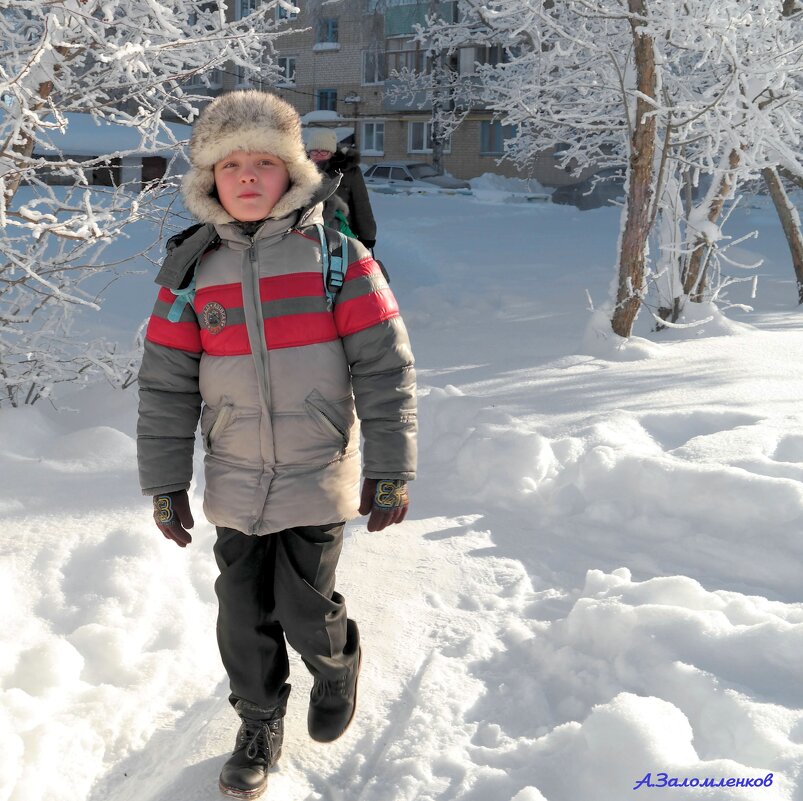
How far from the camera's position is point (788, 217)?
10.9m

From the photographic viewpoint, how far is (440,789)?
96.7 inches

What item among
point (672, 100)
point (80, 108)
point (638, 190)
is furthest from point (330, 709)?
point (672, 100)

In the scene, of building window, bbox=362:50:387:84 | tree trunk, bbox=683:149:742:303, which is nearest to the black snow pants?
tree trunk, bbox=683:149:742:303

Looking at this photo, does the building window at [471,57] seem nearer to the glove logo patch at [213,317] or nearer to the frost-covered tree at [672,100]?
the frost-covered tree at [672,100]

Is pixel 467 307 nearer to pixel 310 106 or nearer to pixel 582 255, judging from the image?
pixel 582 255

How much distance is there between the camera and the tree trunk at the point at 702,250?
28.5 feet

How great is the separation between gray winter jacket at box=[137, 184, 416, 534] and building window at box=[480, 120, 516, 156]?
34.1m

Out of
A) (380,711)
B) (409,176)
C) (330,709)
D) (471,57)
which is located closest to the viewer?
(330,709)

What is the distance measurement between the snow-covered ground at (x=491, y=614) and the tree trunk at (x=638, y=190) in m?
1.90

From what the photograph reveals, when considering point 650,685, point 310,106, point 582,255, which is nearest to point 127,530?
point 650,685

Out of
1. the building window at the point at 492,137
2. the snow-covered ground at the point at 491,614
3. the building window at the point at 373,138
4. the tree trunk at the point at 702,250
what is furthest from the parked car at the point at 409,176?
the snow-covered ground at the point at 491,614

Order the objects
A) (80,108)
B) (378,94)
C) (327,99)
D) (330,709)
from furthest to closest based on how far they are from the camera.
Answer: (327,99) → (378,94) → (80,108) → (330,709)

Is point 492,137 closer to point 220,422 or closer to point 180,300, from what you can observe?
point 180,300

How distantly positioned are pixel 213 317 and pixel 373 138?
3698cm
